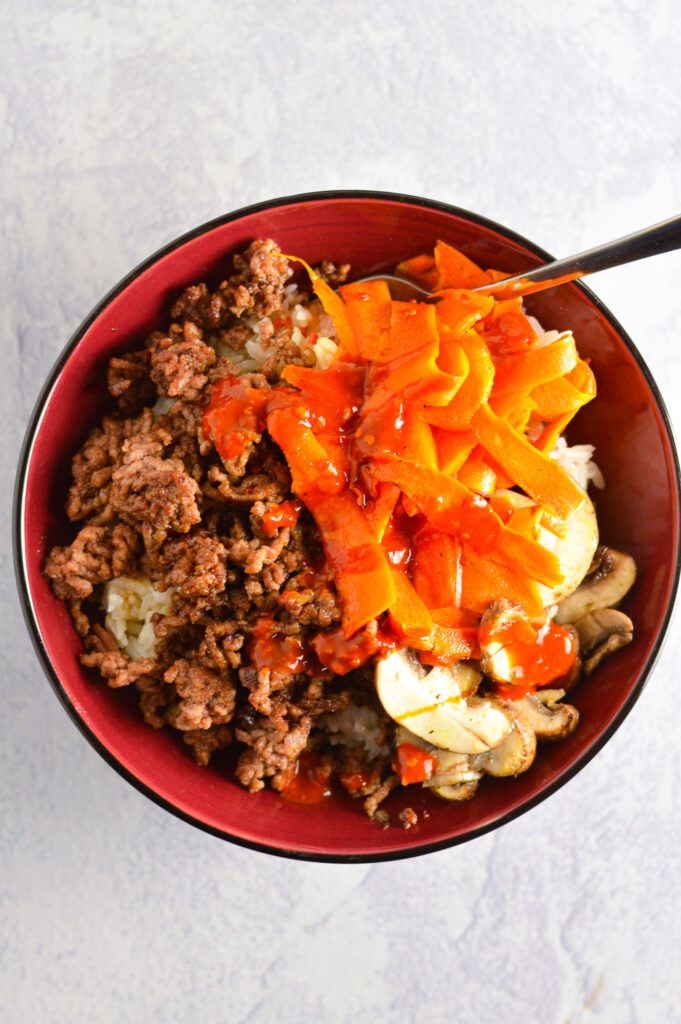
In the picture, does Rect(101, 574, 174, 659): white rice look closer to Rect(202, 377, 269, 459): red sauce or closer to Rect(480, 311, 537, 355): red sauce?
Rect(202, 377, 269, 459): red sauce

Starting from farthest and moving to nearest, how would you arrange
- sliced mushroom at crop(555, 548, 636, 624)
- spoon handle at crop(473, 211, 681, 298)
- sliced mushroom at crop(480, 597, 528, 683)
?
sliced mushroom at crop(555, 548, 636, 624) → sliced mushroom at crop(480, 597, 528, 683) → spoon handle at crop(473, 211, 681, 298)

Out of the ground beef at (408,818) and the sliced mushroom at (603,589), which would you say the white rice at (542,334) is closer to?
the sliced mushroom at (603,589)

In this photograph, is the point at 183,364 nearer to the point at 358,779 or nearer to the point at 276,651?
the point at 276,651

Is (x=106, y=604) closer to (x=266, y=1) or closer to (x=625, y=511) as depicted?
(x=625, y=511)

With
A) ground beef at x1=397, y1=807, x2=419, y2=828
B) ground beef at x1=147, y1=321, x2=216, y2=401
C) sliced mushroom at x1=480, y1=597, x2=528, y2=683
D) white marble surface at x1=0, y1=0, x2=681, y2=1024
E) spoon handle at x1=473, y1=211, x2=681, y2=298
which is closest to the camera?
spoon handle at x1=473, y1=211, x2=681, y2=298

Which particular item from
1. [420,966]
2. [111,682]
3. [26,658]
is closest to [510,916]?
[420,966]

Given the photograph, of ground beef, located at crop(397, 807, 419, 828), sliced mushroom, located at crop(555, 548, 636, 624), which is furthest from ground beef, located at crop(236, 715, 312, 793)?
sliced mushroom, located at crop(555, 548, 636, 624)
